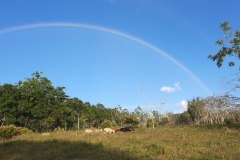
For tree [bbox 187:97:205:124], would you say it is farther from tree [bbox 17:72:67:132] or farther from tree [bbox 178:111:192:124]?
tree [bbox 17:72:67:132]

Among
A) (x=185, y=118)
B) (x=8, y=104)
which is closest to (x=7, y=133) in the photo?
(x=8, y=104)

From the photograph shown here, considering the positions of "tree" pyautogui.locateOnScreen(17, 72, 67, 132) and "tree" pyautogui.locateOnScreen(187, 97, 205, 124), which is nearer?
"tree" pyautogui.locateOnScreen(17, 72, 67, 132)

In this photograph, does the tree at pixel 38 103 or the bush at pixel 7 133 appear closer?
the bush at pixel 7 133

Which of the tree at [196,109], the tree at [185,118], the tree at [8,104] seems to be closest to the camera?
the tree at [8,104]

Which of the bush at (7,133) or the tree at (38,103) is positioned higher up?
the tree at (38,103)

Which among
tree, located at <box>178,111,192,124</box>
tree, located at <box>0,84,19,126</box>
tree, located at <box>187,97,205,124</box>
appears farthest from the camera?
tree, located at <box>178,111,192,124</box>

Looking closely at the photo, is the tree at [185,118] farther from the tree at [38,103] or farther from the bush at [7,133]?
the bush at [7,133]

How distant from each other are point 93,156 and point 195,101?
93448mm

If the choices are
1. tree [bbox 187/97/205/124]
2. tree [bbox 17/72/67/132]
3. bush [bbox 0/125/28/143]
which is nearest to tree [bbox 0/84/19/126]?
tree [bbox 17/72/67/132]

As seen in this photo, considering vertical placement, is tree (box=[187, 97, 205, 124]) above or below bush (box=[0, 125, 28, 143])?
above

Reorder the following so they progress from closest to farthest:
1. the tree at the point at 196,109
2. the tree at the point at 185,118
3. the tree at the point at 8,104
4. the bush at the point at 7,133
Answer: the bush at the point at 7,133 < the tree at the point at 8,104 < the tree at the point at 196,109 < the tree at the point at 185,118

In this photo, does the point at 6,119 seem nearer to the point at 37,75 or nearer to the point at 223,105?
the point at 37,75

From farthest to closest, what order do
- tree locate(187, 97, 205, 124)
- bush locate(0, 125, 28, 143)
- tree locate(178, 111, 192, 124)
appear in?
tree locate(178, 111, 192, 124) < tree locate(187, 97, 205, 124) < bush locate(0, 125, 28, 143)

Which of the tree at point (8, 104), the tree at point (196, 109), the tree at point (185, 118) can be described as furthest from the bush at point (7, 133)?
the tree at point (185, 118)
